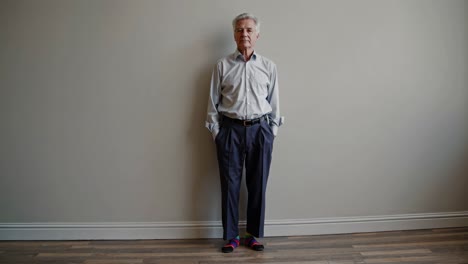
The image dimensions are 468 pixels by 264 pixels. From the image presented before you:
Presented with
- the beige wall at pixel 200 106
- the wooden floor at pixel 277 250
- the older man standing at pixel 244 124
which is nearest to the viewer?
the wooden floor at pixel 277 250

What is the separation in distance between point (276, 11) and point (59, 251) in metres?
2.33

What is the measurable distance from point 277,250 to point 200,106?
3.88 ft

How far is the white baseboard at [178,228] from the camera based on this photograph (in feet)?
7.73

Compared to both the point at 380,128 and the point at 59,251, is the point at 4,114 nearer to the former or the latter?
the point at 59,251

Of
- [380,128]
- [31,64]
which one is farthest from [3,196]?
[380,128]

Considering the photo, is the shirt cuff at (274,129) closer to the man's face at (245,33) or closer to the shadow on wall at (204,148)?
the shadow on wall at (204,148)

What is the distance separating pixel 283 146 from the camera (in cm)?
239

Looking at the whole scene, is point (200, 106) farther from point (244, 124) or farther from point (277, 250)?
point (277, 250)

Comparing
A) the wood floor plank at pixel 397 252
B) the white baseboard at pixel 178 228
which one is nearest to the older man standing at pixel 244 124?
the white baseboard at pixel 178 228

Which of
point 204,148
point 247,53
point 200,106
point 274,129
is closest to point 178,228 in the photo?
point 204,148

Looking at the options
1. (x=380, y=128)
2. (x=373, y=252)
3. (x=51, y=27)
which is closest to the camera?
(x=373, y=252)

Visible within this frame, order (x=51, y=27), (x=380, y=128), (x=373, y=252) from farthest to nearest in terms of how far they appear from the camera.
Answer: (x=380, y=128)
(x=51, y=27)
(x=373, y=252)

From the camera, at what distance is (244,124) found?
216cm

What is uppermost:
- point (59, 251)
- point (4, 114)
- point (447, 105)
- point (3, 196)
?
point (447, 105)
